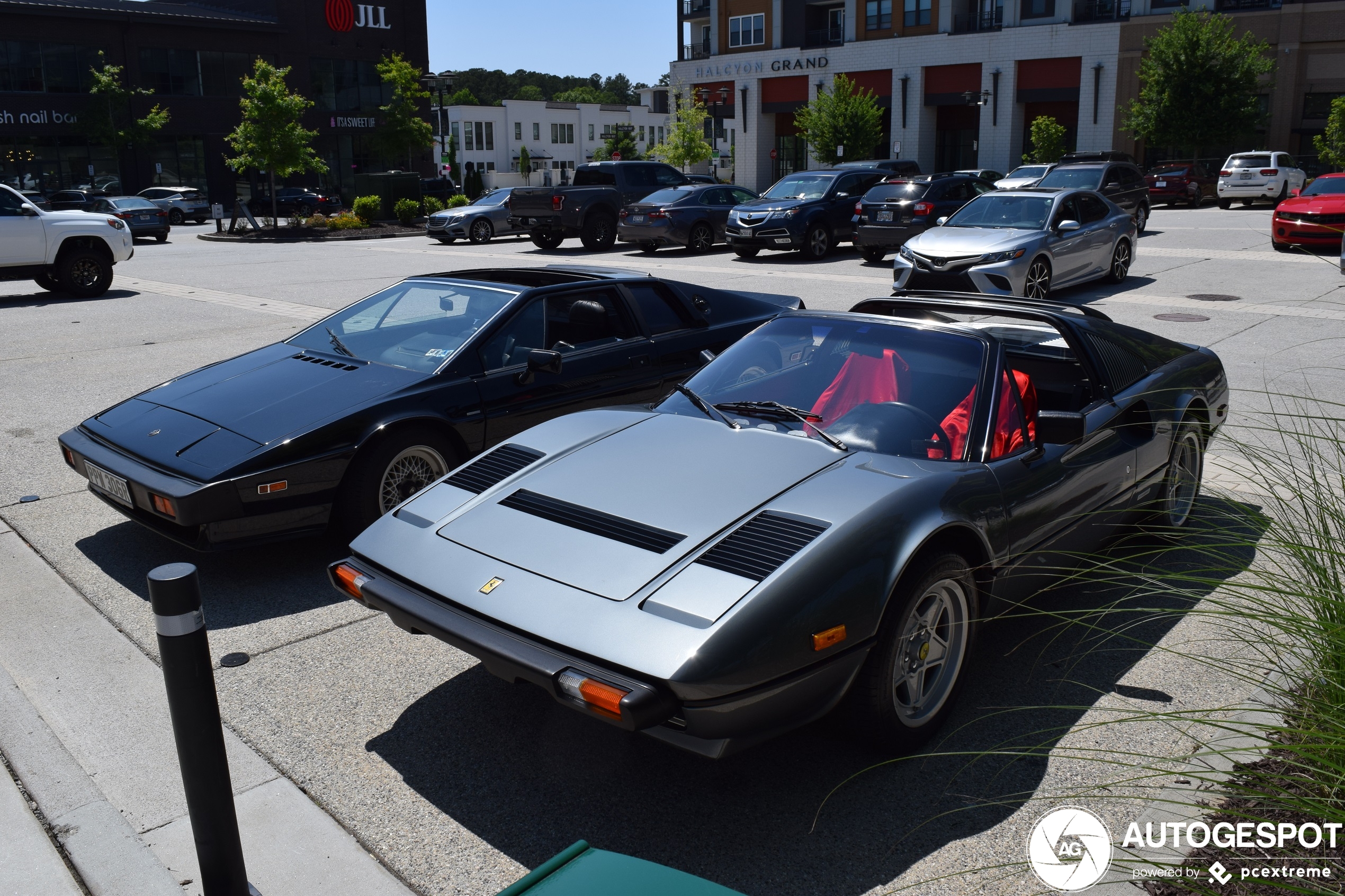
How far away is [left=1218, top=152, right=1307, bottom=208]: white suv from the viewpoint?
33.2 meters

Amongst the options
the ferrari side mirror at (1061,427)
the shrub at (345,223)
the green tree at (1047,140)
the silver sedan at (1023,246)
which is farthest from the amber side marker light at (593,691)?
the green tree at (1047,140)

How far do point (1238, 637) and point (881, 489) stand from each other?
3.72 ft

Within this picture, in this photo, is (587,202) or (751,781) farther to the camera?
(587,202)

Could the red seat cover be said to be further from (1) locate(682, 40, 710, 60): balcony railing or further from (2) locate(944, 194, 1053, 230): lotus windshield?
(1) locate(682, 40, 710, 60): balcony railing

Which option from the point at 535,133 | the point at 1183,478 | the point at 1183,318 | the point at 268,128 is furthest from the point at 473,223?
the point at 535,133

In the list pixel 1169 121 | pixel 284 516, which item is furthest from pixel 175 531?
pixel 1169 121

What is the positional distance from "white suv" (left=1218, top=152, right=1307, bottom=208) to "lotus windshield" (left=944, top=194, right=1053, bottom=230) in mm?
22538

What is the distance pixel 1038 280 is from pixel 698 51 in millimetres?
57169

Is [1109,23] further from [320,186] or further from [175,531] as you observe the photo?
[175,531]

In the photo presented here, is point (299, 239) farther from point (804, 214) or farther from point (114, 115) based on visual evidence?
point (114, 115)

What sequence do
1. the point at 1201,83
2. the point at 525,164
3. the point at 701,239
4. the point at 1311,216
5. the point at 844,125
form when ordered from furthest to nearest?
the point at 525,164 → the point at 844,125 → the point at 1201,83 → the point at 701,239 → the point at 1311,216

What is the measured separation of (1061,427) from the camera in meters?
4.05

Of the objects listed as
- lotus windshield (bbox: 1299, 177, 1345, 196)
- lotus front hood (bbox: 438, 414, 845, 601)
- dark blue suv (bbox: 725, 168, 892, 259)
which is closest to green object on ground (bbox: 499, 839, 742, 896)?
lotus front hood (bbox: 438, 414, 845, 601)

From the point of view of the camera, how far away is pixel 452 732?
3812 millimetres
